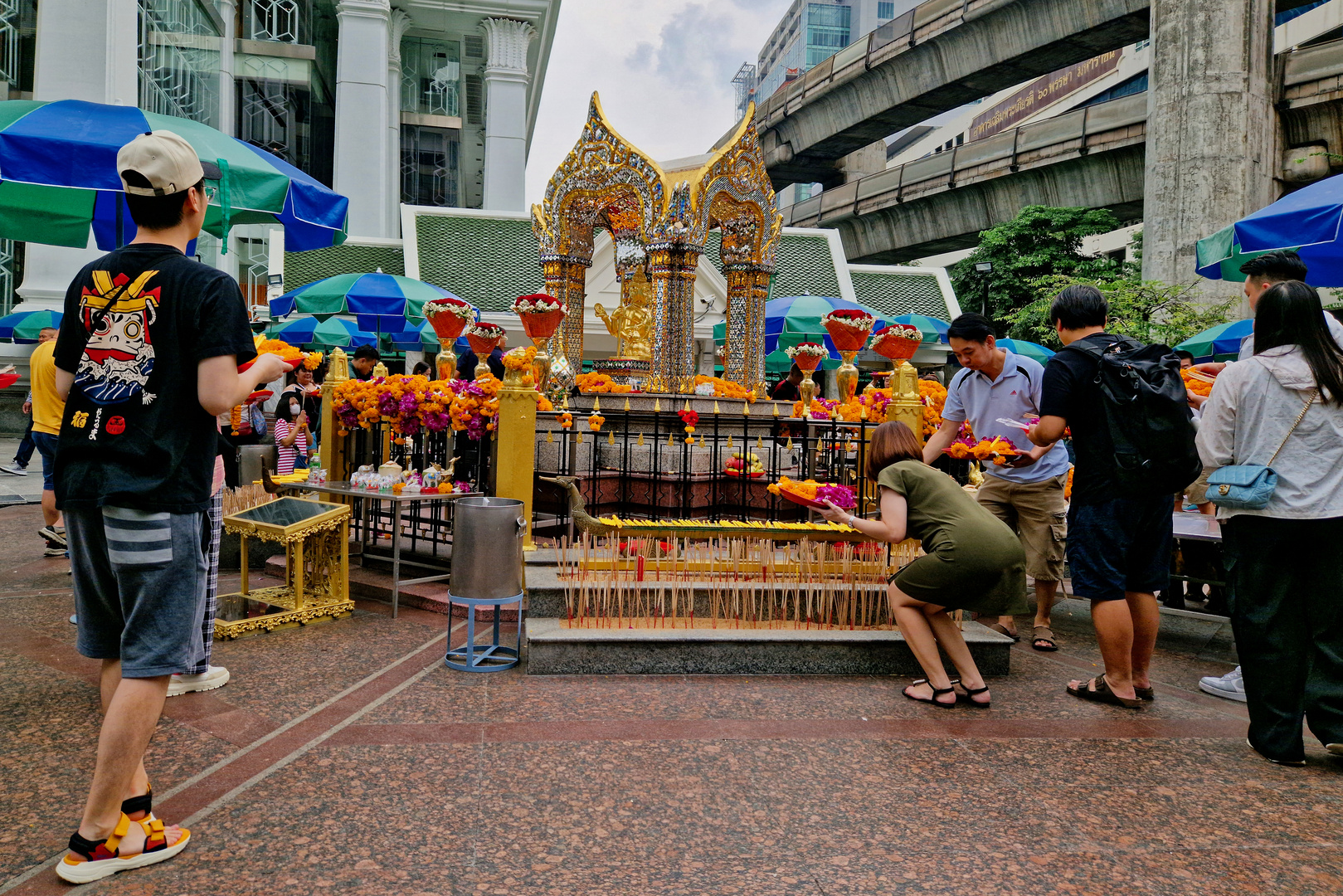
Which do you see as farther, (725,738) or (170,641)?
(725,738)

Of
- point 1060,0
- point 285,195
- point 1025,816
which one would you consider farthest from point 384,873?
point 1060,0

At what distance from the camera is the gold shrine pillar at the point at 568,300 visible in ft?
33.8

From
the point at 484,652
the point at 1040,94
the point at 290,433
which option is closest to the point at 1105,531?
the point at 484,652

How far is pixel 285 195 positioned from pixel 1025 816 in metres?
5.69

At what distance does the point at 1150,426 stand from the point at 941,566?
4.04ft

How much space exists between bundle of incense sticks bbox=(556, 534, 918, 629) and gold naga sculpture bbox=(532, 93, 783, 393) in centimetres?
415

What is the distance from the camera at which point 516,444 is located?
19.8ft

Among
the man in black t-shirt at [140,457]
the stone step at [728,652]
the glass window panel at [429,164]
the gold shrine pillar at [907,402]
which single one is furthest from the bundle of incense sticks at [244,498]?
the glass window panel at [429,164]

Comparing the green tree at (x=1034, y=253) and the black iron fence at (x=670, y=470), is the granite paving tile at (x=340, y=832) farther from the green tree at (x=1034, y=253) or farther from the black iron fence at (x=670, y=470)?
the green tree at (x=1034, y=253)

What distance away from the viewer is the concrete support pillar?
1844cm

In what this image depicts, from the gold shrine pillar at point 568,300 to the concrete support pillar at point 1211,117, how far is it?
14.5 meters

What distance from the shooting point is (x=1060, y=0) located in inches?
805

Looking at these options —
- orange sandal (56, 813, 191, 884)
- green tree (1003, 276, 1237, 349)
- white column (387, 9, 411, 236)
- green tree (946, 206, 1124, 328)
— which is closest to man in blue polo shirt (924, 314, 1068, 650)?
orange sandal (56, 813, 191, 884)

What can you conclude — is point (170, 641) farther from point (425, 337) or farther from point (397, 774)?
point (425, 337)
